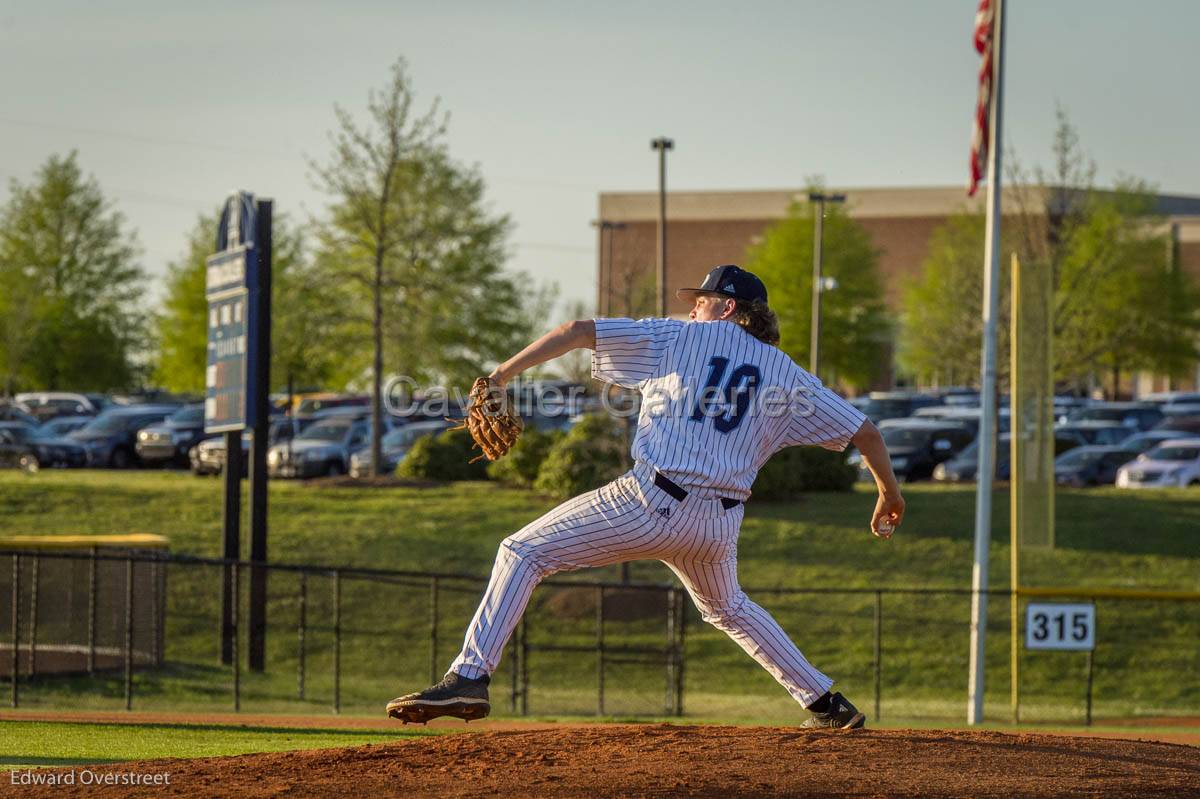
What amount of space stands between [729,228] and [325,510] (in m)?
55.2

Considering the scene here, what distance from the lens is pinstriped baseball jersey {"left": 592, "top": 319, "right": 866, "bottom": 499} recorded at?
6277mm

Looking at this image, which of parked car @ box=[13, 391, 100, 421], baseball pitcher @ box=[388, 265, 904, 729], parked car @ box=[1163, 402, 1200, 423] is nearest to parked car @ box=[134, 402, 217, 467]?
parked car @ box=[13, 391, 100, 421]

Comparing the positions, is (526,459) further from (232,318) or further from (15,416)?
(15,416)

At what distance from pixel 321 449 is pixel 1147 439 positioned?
1980cm

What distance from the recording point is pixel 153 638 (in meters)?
19.7

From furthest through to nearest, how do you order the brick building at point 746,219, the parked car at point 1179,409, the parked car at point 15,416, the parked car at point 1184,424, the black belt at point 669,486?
the brick building at point 746,219 → the parked car at point 1179,409 → the parked car at point 1184,424 → the parked car at point 15,416 → the black belt at point 669,486

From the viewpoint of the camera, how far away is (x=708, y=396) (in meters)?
6.38

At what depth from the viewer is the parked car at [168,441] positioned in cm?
3662

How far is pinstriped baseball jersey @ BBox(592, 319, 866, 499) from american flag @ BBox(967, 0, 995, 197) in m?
12.7

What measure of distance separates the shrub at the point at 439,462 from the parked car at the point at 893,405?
17292mm

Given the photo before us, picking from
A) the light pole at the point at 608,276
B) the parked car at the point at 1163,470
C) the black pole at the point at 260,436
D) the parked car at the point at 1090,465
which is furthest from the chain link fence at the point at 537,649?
the parked car at the point at 1163,470

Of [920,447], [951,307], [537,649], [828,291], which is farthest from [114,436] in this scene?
[828,291]

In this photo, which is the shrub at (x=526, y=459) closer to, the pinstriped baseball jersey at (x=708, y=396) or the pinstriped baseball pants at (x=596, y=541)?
the pinstriped baseball jersey at (x=708, y=396)

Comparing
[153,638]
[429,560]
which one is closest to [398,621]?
[429,560]
